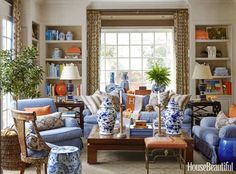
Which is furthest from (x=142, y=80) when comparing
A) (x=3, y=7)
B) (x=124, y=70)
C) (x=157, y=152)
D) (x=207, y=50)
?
(x=3, y=7)

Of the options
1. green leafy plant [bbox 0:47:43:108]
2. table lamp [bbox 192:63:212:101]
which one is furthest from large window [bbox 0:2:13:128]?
table lamp [bbox 192:63:212:101]

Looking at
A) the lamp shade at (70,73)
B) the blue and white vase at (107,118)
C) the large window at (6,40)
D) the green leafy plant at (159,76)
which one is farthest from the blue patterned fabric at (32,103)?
the green leafy plant at (159,76)

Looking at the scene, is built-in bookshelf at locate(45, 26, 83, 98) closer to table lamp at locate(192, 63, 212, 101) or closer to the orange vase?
the orange vase

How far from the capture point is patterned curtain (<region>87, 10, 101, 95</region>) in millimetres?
7938

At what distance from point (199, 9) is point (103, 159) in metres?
4.24

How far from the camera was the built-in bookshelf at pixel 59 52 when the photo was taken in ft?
25.8

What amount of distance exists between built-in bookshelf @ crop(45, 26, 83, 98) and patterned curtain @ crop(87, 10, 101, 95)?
0.23 meters

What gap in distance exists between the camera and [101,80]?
8.45 m

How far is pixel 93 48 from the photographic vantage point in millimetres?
7996

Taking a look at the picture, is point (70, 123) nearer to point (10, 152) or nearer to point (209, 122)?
point (10, 152)

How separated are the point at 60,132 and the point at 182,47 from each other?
13.1 ft

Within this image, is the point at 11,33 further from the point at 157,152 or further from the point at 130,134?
the point at 157,152

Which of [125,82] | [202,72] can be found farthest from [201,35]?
[125,82]

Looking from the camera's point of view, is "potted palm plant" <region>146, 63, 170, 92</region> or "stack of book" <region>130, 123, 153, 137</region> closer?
"stack of book" <region>130, 123, 153, 137</region>
